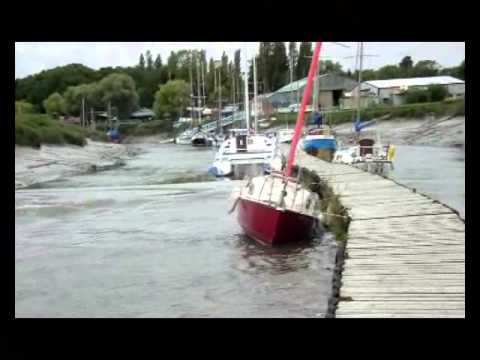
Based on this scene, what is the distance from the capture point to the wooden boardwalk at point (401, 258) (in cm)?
503

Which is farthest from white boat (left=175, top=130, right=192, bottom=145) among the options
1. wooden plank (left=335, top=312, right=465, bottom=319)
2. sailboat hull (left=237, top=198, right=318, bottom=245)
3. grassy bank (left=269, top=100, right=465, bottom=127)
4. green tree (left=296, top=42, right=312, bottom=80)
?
wooden plank (left=335, top=312, right=465, bottom=319)

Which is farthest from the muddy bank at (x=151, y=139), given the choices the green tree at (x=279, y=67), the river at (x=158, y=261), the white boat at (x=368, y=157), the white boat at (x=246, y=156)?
the river at (x=158, y=261)

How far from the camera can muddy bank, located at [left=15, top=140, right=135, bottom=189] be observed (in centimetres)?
2102

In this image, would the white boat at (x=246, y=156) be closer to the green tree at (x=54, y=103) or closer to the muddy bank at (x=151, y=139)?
the green tree at (x=54, y=103)

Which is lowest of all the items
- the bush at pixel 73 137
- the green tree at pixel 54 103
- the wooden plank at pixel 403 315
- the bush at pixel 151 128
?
the wooden plank at pixel 403 315

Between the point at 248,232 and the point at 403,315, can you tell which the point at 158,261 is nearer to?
the point at 248,232

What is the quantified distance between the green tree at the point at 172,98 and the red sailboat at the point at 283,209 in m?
38.0

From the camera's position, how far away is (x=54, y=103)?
32.9 meters

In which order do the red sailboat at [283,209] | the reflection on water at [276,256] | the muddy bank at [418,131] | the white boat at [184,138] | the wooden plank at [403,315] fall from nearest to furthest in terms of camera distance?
the wooden plank at [403,315] → the reflection on water at [276,256] → the red sailboat at [283,209] → the muddy bank at [418,131] → the white boat at [184,138]

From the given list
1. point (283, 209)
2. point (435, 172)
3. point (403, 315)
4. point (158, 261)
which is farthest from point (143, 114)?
point (403, 315)

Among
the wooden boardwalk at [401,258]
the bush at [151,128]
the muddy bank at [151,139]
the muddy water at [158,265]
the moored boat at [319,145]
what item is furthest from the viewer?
the bush at [151,128]

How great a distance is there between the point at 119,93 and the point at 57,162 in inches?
612

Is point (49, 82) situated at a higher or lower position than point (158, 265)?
higher
